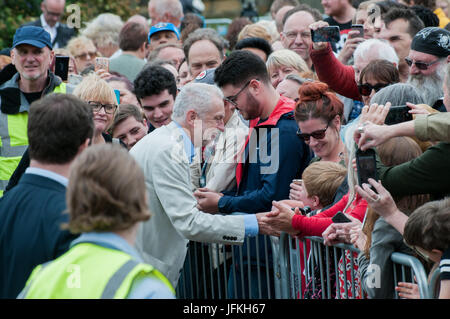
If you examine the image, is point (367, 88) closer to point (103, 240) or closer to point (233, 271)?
point (233, 271)

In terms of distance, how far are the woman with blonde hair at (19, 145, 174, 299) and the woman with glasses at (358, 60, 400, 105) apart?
2971 millimetres

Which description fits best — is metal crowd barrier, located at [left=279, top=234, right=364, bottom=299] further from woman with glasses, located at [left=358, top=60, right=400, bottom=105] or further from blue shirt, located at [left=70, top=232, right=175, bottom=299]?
blue shirt, located at [left=70, top=232, right=175, bottom=299]

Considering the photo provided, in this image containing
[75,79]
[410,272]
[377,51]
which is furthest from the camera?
[75,79]

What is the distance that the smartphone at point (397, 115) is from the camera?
387cm

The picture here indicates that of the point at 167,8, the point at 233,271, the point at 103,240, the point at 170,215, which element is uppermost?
the point at 167,8

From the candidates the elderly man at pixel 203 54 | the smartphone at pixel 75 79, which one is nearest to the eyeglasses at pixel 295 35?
the elderly man at pixel 203 54

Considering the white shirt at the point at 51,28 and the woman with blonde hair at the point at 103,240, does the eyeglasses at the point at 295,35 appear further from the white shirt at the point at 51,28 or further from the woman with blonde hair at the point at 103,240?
the woman with blonde hair at the point at 103,240

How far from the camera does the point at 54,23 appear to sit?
11.3 m

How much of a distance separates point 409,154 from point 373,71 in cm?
145

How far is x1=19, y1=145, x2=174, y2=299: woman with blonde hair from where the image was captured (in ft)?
7.93

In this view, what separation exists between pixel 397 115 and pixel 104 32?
7.33 metres

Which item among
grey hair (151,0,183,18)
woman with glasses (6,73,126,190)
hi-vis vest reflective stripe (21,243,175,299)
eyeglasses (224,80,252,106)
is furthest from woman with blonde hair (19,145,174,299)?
grey hair (151,0,183,18)

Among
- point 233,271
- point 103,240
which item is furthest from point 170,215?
point 103,240
